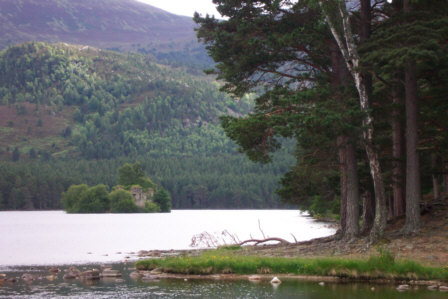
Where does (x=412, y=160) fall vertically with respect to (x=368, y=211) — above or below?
above

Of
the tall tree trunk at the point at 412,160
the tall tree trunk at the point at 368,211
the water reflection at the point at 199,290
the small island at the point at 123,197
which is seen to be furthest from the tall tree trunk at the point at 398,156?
the small island at the point at 123,197

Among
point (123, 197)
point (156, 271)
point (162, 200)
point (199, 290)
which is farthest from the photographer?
point (162, 200)

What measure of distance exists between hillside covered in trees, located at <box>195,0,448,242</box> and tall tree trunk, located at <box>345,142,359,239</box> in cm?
5

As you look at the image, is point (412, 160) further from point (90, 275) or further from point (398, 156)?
point (90, 275)

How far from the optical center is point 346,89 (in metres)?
29.5

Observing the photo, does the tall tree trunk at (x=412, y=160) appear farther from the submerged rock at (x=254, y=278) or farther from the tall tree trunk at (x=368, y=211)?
the submerged rock at (x=254, y=278)

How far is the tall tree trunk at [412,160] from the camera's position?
28656 mm

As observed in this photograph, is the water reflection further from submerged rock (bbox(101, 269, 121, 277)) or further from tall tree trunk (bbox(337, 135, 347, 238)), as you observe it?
tall tree trunk (bbox(337, 135, 347, 238))

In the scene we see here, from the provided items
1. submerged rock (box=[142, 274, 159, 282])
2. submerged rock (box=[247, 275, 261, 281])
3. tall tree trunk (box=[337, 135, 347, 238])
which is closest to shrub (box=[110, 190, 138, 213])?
submerged rock (box=[142, 274, 159, 282])

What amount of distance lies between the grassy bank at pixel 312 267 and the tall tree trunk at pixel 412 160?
341 cm

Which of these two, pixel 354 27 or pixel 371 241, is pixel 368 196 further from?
pixel 354 27

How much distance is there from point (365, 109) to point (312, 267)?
7891 mm

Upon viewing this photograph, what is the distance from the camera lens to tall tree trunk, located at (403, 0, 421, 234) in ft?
94.0

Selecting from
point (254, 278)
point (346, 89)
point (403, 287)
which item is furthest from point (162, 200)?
point (403, 287)
